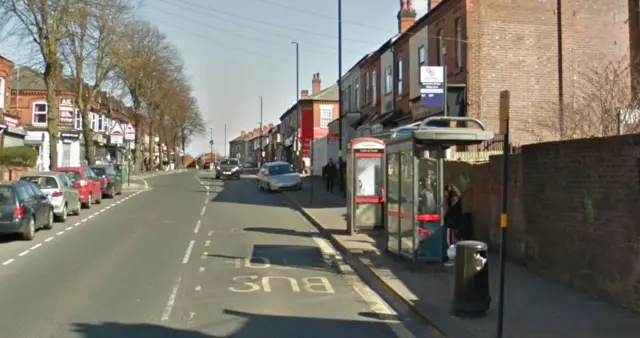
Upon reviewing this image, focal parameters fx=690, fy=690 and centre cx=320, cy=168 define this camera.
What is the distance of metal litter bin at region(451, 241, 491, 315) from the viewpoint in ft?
27.0

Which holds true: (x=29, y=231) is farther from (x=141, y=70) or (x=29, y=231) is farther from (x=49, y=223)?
(x=141, y=70)

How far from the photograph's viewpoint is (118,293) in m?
9.99

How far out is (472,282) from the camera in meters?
8.23

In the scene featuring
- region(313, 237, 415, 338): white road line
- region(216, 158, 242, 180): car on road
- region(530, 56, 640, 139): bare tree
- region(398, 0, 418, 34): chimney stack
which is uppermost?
region(398, 0, 418, 34): chimney stack

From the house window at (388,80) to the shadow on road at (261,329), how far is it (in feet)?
84.3

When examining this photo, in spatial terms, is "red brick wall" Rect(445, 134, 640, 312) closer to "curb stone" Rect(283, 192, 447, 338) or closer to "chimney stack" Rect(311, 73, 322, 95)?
"curb stone" Rect(283, 192, 447, 338)

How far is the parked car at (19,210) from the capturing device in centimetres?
1592

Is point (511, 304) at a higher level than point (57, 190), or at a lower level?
lower

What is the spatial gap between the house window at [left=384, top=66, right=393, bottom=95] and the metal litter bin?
83.4ft

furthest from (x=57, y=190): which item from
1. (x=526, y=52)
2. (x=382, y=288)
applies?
(x=526, y=52)

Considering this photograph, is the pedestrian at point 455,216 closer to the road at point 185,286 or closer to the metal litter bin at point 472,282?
the road at point 185,286

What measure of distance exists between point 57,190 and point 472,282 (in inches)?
648

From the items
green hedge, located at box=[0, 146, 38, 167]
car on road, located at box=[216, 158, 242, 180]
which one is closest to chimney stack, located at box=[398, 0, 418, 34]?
green hedge, located at box=[0, 146, 38, 167]

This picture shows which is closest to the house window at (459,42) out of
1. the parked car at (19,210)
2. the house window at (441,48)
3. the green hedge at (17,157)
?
the house window at (441,48)
